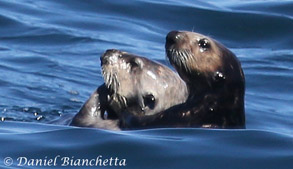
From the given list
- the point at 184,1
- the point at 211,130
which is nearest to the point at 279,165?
the point at 211,130

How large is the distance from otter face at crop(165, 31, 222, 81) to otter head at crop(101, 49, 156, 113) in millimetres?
403

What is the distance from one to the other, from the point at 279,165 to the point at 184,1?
9.86 meters

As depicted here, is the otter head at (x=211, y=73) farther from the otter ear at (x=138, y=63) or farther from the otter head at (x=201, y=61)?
Result: the otter ear at (x=138, y=63)

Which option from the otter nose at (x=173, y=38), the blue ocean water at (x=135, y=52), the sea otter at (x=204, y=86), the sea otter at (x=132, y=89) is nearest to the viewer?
the blue ocean water at (x=135, y=52)

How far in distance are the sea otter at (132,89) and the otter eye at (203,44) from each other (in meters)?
0.44

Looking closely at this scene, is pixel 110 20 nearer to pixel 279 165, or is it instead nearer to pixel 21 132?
pixel 21 132

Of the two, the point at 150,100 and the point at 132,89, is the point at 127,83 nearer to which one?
the point at 132,89

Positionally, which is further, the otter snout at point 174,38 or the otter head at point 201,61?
the otter snout at point 174,38

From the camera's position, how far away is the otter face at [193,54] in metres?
8.12

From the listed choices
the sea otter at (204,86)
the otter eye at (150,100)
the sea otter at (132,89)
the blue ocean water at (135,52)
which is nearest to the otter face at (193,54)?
the sea otter at (204,86)

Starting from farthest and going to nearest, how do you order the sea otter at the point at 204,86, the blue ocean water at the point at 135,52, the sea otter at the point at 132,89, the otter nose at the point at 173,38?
the sea otter at the point at 132,89
the otter nose at the point at 173,38
the sea otter at the point at 204,86
the blue ocean water at the point at 135,52

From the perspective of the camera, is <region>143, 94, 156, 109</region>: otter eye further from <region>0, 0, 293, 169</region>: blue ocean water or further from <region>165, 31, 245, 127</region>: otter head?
<region>0, 0, 293, 169</region>: blue ocean water

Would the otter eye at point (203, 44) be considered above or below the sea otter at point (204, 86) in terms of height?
above

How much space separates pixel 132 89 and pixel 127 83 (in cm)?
7
